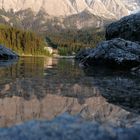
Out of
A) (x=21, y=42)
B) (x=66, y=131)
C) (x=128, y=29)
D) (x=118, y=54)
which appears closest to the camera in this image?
(x=66, y=131)

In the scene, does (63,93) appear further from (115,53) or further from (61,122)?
(115,53)

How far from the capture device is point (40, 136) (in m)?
3.77

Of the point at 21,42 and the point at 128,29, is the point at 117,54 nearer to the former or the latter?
the point at 128,29

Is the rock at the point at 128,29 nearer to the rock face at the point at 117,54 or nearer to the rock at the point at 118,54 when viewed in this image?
the rock face at the point at 117,54

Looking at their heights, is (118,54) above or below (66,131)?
above

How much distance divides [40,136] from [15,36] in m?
140

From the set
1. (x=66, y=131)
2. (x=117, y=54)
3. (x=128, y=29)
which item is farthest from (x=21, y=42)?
(x=66, y=131)

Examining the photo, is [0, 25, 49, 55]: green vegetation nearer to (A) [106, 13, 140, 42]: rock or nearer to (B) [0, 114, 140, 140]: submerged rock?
(A) [106, 13, 140, 42]: rock

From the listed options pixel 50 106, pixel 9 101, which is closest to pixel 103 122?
pixel 50 106

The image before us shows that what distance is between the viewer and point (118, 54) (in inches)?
766

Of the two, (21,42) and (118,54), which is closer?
(118,54)

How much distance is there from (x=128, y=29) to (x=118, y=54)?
9.77 m

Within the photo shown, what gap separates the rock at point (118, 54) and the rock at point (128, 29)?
6.82m

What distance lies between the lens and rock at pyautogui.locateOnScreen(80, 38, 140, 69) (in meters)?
18.6
